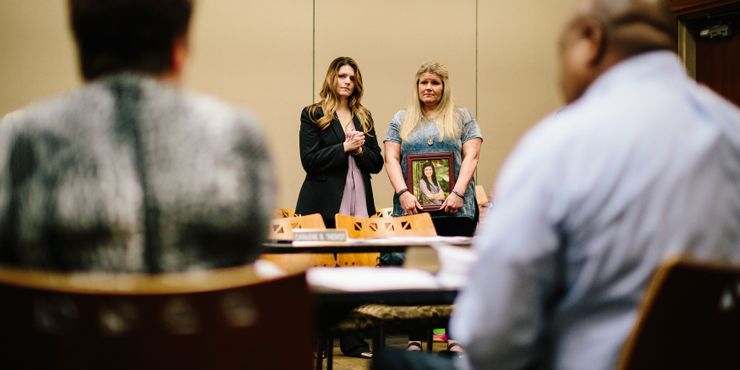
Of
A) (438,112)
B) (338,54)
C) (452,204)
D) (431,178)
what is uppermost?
(338,54)

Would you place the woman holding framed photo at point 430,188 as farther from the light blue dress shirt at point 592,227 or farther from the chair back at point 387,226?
the light blue dress shirt at point 592,227

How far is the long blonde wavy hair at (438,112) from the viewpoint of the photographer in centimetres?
463

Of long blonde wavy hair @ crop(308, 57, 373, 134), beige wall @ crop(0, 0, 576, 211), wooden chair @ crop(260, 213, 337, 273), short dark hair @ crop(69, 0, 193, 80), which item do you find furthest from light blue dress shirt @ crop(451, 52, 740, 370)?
beige wall @ crop(0, 0, 576, 211)

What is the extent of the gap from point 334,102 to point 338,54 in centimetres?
348

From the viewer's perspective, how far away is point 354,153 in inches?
197

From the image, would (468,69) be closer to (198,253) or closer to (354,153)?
(354,153)

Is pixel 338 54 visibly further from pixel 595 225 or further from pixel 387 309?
pixel 595 225

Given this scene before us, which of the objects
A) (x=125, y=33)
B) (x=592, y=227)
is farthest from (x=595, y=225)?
(x=125, y=33)

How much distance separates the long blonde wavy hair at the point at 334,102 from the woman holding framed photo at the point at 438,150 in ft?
1.42

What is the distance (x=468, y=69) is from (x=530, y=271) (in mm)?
8089

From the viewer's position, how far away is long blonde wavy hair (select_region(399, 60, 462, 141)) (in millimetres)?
4633

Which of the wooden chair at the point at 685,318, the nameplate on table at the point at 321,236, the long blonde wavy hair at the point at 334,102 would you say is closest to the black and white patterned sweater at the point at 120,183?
the wooden chair at the point at 685,318

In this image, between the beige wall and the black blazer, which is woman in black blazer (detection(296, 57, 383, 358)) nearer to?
the black blazer

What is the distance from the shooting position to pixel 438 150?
15.0ft
